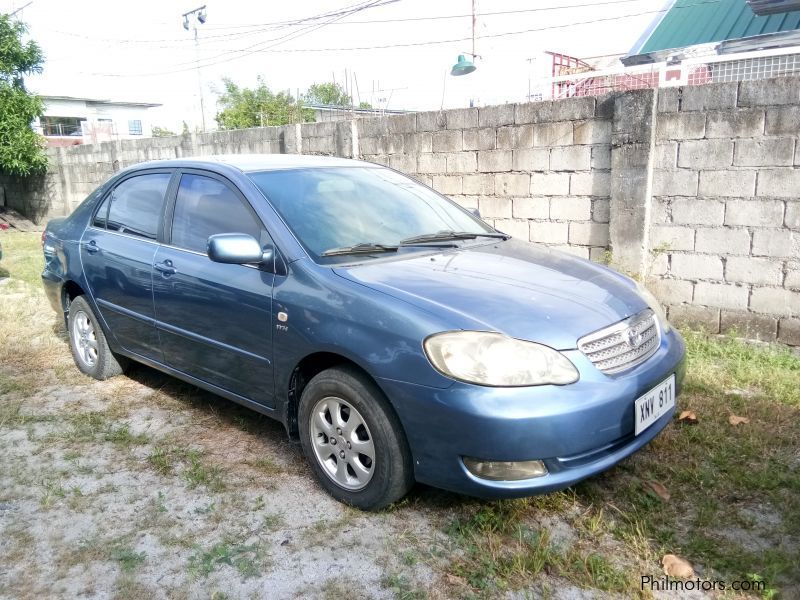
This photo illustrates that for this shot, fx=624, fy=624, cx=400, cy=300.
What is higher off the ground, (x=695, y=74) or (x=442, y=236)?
(x=695, y=74)

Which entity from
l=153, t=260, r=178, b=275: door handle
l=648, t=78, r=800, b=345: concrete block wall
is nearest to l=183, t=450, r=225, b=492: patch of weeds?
l=153, t=260, r=178, b=275: door handle

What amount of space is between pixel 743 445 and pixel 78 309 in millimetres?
4384

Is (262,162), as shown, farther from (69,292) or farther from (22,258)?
(22,258)

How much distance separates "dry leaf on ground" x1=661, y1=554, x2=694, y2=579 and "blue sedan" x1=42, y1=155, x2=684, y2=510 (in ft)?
1.36

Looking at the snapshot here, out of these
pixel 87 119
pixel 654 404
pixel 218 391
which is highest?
pixel 87 119

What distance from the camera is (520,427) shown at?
7.45 ft

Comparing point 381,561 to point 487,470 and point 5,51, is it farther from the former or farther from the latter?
point 5,51

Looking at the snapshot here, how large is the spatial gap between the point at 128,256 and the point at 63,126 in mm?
36498

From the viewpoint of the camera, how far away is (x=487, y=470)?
238 centimetres

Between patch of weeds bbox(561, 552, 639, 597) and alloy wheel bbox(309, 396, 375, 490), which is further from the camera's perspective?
alloy wheel bbox(309, 396, 375, 490)

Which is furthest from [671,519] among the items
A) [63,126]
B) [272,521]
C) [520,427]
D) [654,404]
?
[63,126]

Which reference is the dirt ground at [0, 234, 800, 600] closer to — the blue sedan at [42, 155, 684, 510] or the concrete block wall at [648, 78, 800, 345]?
the blue sedan at [42, 155, 684, 510]

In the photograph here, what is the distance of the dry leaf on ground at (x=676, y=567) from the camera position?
7.56 feet

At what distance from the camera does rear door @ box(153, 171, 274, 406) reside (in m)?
3.06
